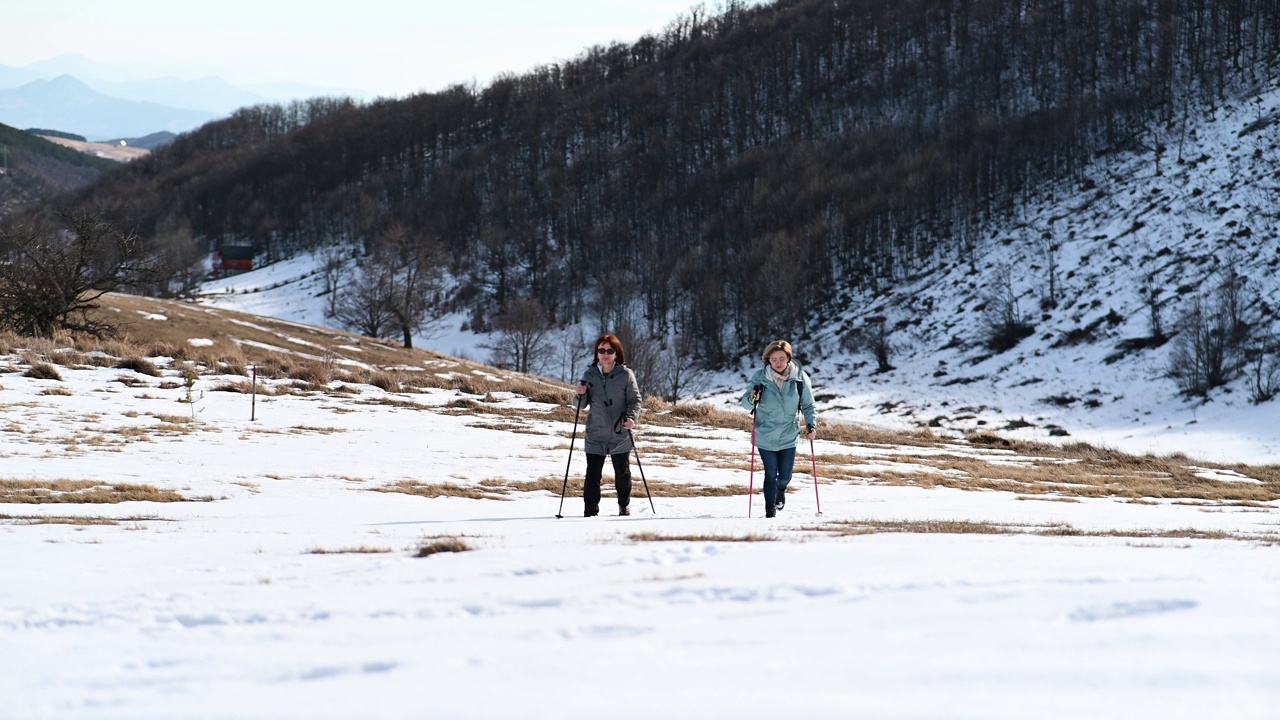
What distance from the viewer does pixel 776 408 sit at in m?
11.3

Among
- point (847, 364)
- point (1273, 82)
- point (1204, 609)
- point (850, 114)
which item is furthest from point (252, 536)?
point (850, 114)

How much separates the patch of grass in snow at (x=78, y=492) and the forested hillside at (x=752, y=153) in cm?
6979

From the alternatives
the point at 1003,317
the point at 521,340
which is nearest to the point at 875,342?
the point at 1003,317

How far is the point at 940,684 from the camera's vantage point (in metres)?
3.53

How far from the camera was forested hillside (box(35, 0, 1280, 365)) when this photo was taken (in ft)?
305

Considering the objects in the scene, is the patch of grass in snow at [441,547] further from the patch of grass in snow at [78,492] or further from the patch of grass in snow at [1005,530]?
the patch of grass in snow at [78,492]

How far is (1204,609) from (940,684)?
5.76 ft

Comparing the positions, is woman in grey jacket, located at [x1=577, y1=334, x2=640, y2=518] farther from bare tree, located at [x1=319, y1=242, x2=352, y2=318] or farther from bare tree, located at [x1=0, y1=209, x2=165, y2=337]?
bare tree, located at [x1=319, y1=242, x2=352, y2=318]

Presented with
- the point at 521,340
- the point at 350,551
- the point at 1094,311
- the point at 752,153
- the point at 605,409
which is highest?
the point at 752,153

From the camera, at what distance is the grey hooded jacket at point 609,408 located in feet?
37.2

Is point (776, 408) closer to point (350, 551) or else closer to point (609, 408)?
point (609, 408)

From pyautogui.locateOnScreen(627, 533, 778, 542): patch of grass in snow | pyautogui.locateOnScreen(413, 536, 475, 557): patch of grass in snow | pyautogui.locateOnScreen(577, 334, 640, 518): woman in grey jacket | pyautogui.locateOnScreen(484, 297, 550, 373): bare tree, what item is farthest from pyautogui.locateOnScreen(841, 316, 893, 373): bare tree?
pyautogui.locateOnScreen(413, 536, 475, 557): patch of grass in snow

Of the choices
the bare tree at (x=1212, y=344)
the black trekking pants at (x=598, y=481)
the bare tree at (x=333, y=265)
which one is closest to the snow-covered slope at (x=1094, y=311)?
the bare tree at (x=1212, y=344)

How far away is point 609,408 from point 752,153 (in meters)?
118
